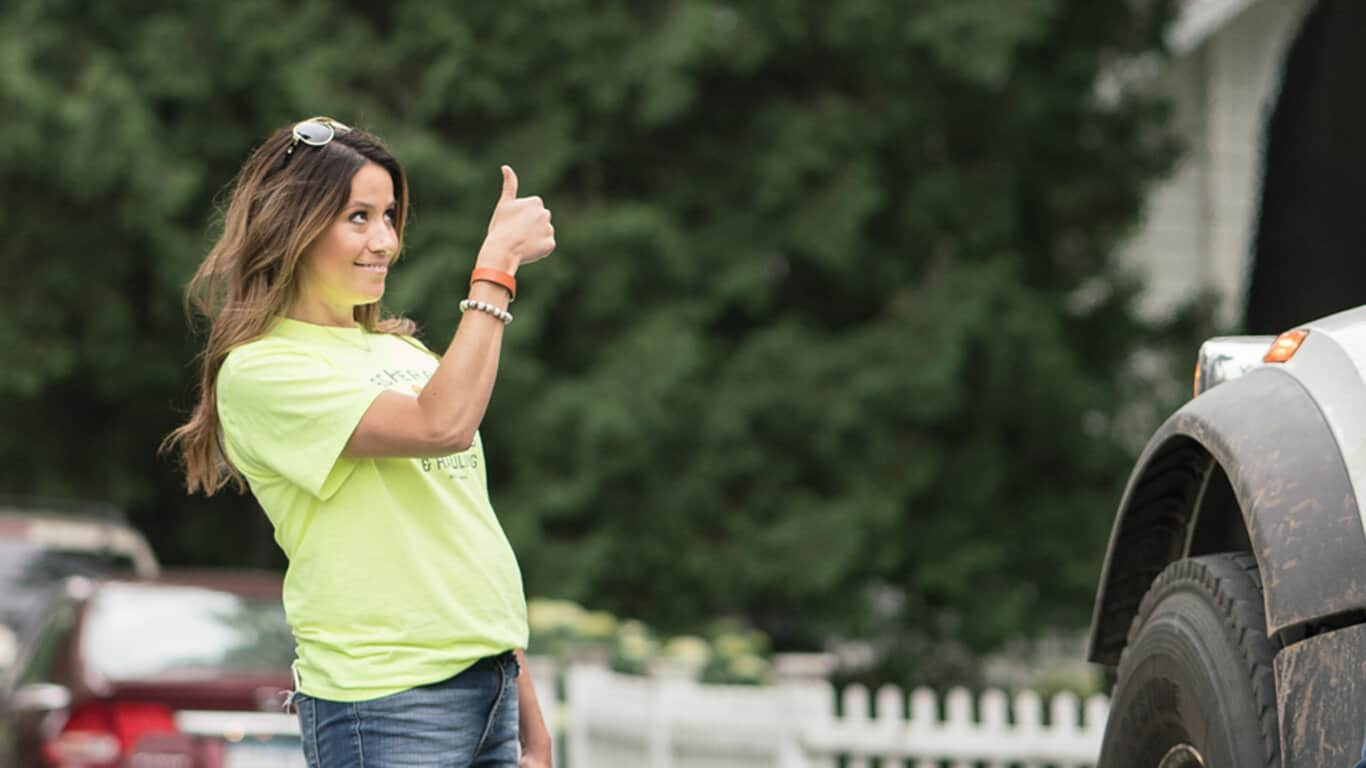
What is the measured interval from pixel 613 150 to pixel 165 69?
3.35 meters

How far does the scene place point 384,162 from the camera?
323cm

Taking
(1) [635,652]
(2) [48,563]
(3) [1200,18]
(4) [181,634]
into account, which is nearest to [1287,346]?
(4) [181,634]

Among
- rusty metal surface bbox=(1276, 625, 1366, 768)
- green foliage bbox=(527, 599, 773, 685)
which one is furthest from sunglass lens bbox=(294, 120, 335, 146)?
green foliage bbox=(527, 599, 773, 685)

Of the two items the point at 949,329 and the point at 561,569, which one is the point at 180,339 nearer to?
the point at 561,569

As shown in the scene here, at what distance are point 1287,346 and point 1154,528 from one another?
0.60m

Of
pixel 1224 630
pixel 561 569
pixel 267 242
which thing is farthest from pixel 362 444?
pixel 561 569

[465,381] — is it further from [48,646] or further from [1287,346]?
[48,646]

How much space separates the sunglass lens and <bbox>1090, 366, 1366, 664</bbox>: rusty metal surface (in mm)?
1474

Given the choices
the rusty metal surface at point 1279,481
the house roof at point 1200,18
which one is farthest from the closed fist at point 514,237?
the house roof at point 1200,18

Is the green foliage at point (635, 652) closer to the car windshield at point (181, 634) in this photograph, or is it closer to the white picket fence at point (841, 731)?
the white picket fence at point (841, 731)

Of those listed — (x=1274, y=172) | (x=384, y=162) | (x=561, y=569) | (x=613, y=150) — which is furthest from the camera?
→ (x=613, y=150)

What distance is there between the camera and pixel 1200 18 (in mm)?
16922

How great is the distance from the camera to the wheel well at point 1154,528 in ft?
11.5

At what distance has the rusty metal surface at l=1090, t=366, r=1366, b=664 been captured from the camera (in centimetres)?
277
